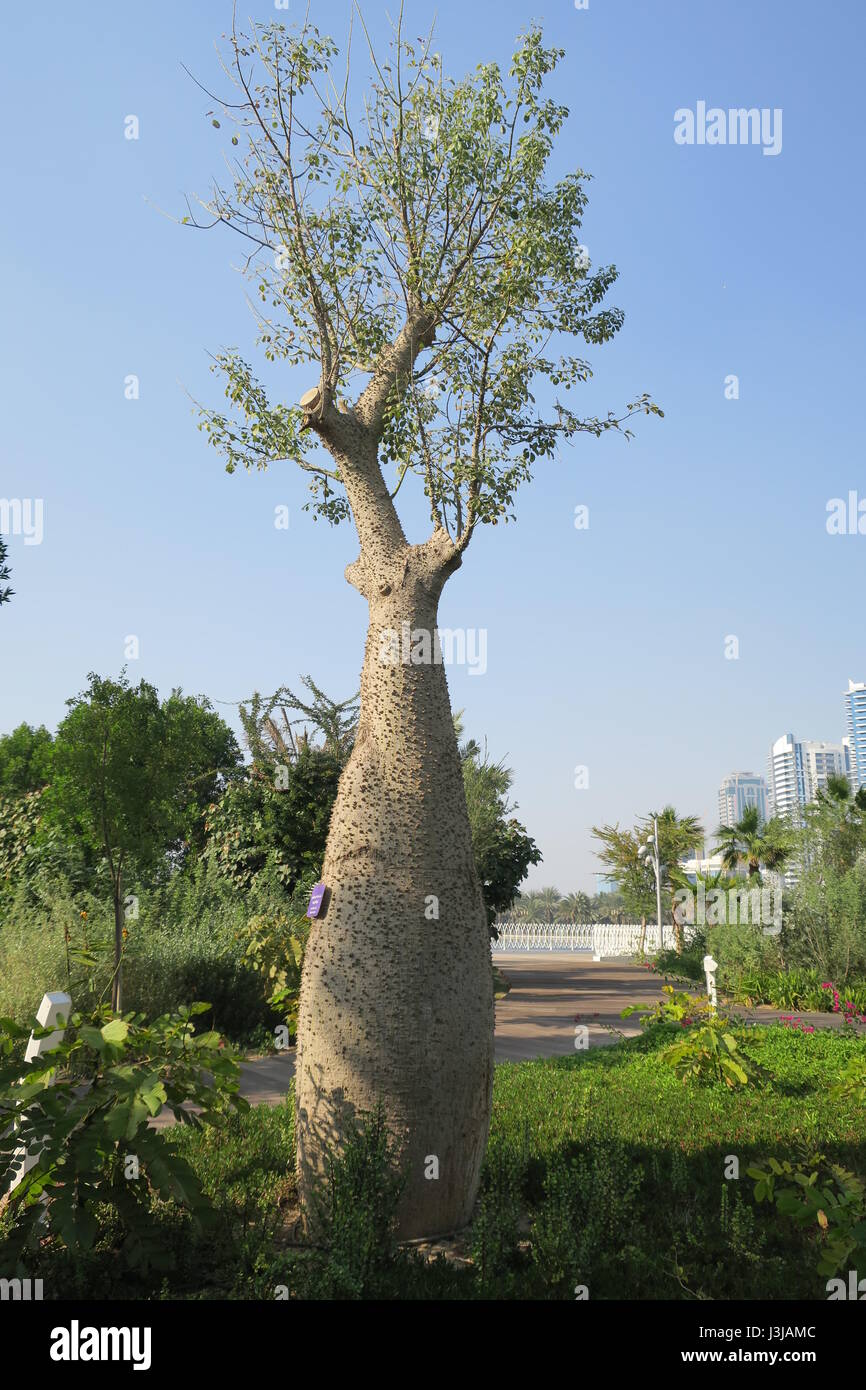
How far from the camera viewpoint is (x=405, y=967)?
388 centimetres

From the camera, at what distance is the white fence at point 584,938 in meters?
32.4

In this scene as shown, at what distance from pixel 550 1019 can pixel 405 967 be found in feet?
29.6

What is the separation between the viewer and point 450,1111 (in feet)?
12.6

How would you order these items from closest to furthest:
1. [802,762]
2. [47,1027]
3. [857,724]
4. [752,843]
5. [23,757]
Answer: [47,1027]
[752,843]
[23,757]
[857,724]
[802,762]

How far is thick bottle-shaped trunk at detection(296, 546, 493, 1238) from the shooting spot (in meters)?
3.79

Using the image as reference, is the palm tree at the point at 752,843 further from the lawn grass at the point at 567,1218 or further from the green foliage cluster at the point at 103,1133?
the green foliage cluster at the point at 103,1133

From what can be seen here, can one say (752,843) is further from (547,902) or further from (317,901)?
(547,902)

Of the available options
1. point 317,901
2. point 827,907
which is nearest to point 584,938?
point 827,907

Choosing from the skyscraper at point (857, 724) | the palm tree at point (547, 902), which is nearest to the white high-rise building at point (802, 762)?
the skyscraper at point (857, 724)

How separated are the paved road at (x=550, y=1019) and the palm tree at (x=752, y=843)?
208 inches

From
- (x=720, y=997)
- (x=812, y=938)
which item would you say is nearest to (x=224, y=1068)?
(x=720, y=997)

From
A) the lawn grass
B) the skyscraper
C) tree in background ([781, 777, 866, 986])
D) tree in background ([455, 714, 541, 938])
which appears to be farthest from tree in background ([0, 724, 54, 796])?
the skyscraper
